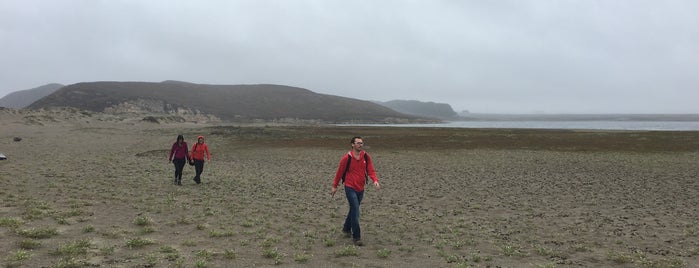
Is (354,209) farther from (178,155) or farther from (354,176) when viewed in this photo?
(178,155)

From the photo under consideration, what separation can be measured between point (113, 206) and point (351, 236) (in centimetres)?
830

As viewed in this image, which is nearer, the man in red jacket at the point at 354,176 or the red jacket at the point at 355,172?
the man in red jacket at the point at 354,176

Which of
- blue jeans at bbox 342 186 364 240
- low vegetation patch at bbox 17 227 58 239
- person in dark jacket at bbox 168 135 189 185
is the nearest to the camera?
low vegetation patch at bbox 17 227 58 239

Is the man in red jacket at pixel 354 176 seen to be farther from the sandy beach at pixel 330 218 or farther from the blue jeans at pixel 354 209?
the sandy beach at pixel 330 218

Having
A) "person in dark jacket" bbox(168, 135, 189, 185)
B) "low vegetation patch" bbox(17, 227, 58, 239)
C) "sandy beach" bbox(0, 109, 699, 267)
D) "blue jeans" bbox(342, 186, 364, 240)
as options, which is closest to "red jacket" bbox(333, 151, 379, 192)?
"blue jeans" bbox(342, 186, 364, 240)

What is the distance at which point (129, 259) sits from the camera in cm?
877

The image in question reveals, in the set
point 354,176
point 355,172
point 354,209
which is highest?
point 355,172

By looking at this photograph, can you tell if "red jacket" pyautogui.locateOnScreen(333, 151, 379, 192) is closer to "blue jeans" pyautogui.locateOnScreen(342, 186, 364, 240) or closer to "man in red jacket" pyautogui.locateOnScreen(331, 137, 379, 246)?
"man in red jacket" pyautogui.locateOnScreen(331, 137, 379, 246)

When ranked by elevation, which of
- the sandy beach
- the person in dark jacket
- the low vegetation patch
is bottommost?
the sandy beach

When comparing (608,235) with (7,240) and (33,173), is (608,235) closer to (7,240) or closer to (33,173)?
(7,240)

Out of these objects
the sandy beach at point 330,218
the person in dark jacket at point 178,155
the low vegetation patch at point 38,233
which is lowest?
the sandy beach at point 330,218

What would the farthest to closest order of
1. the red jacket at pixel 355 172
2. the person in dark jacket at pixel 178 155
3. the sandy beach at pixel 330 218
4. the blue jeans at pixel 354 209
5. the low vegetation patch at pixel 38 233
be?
the person in dark jacket at pixel 178 155, the red jacket at pixel 355 172, the blue jeans at pixel 354 209, the low vegetation patch at pixel 38 233, the sandy beach at pixel 330 218

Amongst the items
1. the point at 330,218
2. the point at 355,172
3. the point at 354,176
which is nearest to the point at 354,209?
the point at 354,176

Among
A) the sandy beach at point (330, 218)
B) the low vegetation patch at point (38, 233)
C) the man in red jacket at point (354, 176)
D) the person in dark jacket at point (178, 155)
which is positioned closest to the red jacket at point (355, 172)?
the man in red jacket at point (354, 176)
